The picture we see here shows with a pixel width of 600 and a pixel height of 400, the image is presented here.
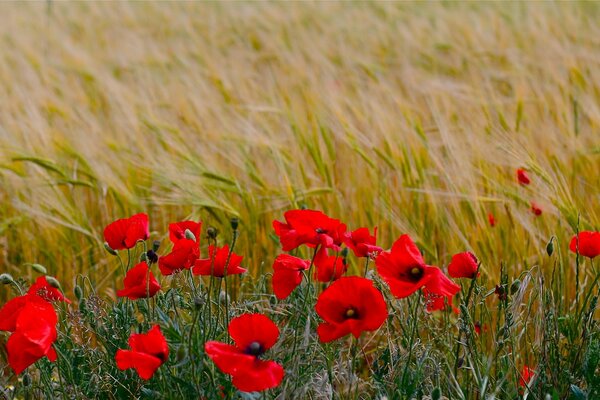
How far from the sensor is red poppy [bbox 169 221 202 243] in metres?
1.32

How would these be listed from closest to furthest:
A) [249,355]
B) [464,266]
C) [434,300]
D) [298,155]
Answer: [249,355], [464,266], [434,300], [298,155]

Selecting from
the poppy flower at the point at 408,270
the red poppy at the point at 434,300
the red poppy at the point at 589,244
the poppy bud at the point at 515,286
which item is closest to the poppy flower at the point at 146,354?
the poppy flower at the point at 408,270

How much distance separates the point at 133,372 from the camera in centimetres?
133

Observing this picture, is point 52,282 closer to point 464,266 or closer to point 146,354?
point 146,354

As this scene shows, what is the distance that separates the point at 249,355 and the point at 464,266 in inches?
15.4

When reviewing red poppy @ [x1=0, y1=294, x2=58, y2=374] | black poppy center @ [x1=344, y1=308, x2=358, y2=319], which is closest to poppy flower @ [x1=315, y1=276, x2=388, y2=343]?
black poppy center @ [x1=344, y1=308, x2=358, y2=319]

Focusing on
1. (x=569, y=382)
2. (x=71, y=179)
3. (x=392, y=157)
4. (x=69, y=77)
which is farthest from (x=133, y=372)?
(x=69, y=77)

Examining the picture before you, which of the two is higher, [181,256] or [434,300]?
[181,256]

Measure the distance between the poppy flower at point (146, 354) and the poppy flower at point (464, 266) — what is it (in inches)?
17.9

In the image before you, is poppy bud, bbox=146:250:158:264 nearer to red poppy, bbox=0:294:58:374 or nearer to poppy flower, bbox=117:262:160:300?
poppy flower, bbox=117:262:160:300

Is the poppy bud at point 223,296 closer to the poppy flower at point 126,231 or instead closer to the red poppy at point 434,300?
the poppy flower at point 126,231

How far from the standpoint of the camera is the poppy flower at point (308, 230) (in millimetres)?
1213

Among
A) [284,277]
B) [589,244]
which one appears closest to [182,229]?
[284,277]

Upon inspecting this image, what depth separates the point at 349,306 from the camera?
111cm
